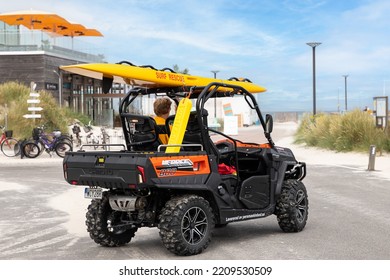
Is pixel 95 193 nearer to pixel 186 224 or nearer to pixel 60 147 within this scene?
pixel 186 224

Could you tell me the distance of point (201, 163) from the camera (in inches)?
289

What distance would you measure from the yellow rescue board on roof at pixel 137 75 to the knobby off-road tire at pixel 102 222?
146cm

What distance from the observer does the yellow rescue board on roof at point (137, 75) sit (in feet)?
23.7

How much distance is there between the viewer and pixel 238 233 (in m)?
8.78

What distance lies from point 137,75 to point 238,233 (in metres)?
2.81

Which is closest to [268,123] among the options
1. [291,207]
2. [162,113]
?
[291,207]

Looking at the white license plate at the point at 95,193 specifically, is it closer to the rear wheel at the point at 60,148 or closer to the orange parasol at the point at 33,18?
the rear wheel at the point at 60,148

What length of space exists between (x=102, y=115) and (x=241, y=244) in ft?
168

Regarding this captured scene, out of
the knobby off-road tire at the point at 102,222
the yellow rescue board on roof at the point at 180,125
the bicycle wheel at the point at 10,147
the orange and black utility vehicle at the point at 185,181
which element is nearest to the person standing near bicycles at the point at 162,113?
the orange and black utility vehicle at the point at 185,181

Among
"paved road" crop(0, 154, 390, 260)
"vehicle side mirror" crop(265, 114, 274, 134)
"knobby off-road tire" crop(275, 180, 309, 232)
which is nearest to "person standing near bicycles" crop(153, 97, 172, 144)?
"vehicle side mirror" crop(265, 114, 274, 134)

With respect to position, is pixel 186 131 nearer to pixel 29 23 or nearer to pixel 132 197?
pixel 132 197

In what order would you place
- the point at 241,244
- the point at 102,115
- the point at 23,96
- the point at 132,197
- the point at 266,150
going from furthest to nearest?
the point at 102,115, the point at 23,96, the point at 266,150, the point at 241,244, the point at 132,197

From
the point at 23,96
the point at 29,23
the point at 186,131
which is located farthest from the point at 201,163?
the point at 29,23

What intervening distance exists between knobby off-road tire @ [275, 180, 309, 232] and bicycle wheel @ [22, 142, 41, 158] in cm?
1929
